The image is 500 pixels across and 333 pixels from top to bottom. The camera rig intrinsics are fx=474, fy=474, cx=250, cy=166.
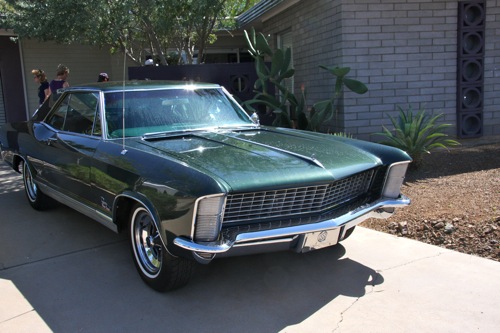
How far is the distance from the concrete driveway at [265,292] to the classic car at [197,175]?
339 mm

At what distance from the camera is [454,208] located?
16.9 ft

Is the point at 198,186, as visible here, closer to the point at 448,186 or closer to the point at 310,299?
the point at 310,299

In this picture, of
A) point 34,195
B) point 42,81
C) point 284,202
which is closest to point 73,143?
point 34,195

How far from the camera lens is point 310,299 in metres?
3.48

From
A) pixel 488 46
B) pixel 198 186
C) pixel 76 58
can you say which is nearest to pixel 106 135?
pixel 198 186

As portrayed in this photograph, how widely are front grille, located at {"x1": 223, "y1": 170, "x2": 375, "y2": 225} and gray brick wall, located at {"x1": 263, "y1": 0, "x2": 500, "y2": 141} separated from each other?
17.7 feet

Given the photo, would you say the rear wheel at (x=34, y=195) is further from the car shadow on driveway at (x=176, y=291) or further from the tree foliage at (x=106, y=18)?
the tree foliage at (x=106, y=18)

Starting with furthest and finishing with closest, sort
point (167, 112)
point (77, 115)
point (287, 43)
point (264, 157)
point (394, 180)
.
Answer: point (287, 43) < point (77, 115) < point (167, 112) < point (394, 180) < point (264, 157)

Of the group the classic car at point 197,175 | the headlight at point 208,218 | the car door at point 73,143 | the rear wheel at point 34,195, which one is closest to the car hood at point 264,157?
the classic car at point 197,175

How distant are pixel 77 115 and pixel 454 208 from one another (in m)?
4.11

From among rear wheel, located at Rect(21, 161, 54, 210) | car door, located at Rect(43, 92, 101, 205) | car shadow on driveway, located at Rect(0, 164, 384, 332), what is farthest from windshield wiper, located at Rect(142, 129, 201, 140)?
rear wheel, located at Rect(21, 161, 54, 210)

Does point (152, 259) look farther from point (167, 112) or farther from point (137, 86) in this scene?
point (137, 86)

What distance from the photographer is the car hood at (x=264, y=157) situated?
317 cm

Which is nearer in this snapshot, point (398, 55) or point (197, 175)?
point (197, 175)
